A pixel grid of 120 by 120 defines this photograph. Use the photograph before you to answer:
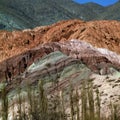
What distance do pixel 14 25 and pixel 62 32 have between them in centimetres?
11692

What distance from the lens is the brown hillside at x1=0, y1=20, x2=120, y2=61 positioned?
6781 centimetres

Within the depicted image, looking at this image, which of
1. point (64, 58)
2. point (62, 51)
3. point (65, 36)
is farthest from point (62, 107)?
point (65, 36)

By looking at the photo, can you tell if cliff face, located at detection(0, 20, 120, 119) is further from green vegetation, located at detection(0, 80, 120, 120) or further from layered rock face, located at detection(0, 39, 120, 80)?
green vegetation, located at detection(0, 80, 120, 120)

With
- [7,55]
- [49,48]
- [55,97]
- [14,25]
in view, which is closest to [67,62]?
[49,48]

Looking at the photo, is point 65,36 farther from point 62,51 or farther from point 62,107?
point 62,107

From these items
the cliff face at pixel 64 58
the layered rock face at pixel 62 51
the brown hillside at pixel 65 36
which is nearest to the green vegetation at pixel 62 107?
the cliff face at pixel 64 58

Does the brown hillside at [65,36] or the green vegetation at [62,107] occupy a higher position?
the brown hillside at [65,36]

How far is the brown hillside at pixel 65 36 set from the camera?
6781 cm

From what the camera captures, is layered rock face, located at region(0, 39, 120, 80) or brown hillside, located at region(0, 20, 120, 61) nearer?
layered rock face, located at region(0, 39, 120, 80)

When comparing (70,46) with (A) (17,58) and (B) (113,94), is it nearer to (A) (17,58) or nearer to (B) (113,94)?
(A) (17,58)

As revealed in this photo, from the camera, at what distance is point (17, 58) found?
61.8 m

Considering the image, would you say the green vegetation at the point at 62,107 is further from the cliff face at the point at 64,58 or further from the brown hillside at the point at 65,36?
the brown hillside at the point at 65,36

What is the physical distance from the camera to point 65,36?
7056 cm

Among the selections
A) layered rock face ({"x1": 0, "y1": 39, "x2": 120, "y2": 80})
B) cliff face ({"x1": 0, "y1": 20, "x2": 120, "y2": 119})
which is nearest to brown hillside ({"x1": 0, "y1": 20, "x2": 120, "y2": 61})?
cliff face ({"x1": 0, "y1": 20, "x2": 120, "y2": 119})
